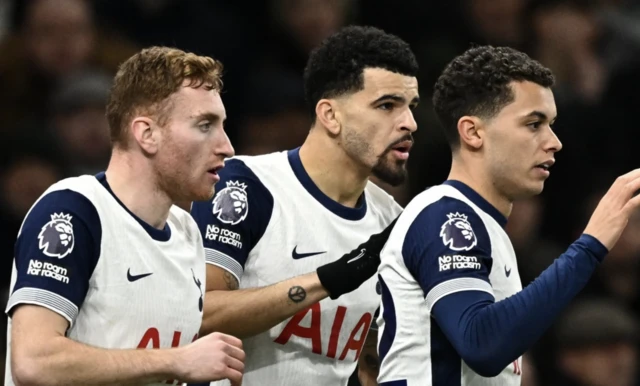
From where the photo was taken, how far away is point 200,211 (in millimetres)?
5328

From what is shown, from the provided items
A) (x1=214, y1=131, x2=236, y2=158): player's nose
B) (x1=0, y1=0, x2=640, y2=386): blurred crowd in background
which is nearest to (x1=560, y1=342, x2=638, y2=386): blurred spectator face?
(x1=0, y1=0, x2=640, y2=386): blurred crowd in background

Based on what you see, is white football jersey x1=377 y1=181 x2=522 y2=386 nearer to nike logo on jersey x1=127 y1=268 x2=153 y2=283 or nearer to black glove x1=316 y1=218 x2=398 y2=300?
black glove x1=316 y1=218 x2=398 y2=300

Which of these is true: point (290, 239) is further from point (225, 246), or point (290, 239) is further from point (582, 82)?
point (582, 82)

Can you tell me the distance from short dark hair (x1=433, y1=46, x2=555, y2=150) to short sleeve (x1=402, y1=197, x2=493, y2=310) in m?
0.36

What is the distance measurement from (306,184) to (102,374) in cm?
158

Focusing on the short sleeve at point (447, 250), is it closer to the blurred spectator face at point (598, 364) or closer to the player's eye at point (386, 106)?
the player's eye at point (386, 106)

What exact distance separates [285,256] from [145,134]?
967 mm

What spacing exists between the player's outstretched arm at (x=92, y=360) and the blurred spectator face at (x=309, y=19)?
14.8ft

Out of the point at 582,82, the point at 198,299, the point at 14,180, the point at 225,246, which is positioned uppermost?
the point at 582,82

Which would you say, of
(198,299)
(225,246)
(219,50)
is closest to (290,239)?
(225,246)

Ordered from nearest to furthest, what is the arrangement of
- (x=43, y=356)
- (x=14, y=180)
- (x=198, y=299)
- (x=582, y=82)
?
(x=43, y=356) < (x=198, y=299) < (x=14, y=180) < (x=582, y=82)

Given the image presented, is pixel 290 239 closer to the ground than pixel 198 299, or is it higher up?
higher up

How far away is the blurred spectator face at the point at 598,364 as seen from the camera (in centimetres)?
757

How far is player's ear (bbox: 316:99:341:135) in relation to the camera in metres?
5.57
